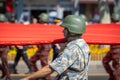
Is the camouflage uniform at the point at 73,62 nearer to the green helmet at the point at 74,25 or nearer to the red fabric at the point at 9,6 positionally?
the green helmet at the point at 74,25

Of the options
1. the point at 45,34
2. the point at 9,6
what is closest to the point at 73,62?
the point at 45,34

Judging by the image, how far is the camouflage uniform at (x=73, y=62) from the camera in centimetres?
507

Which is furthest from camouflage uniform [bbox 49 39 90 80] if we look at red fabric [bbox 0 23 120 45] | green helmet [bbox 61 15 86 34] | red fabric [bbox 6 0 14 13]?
red fabric [bbox 6 0 14 13]

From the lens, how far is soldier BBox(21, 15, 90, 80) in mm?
5070

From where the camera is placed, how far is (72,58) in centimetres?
512

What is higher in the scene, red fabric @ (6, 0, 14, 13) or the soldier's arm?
the soldier's arm

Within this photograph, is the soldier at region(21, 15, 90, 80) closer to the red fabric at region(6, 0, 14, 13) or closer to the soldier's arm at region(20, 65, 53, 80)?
the soldier's arm at region(20, 65, 53, 80)

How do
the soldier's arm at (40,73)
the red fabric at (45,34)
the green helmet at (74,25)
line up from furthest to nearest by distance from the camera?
the red fabric at (45,34) → the green helmet at (74,25) → the soldier's arm at (40,73)

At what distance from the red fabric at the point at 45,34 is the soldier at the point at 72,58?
1.04m

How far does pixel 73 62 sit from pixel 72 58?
4 centimetres

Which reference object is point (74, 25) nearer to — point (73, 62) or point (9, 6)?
point (73, 62)

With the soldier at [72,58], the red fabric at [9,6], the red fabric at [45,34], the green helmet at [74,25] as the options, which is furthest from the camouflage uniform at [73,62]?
the red fabric at [9,6]

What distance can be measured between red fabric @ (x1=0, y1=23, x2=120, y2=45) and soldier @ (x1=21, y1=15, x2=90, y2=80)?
3.40 ft

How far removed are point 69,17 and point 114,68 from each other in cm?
453
